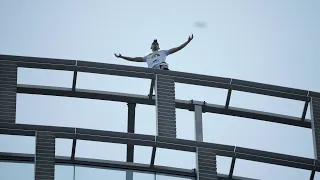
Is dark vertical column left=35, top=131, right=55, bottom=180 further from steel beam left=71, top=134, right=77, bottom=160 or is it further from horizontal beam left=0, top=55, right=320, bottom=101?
horizontal beam left=0, top=55, right=320, bottom=101

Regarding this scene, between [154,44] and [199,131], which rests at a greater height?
[154,44]

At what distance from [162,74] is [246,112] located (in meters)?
3.07

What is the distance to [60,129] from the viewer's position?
1246 inches

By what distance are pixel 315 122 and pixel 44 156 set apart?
895 cm

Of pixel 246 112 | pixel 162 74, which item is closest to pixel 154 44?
pixel 162 74

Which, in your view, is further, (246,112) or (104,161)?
(246,112)

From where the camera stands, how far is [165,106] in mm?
Result: 33094

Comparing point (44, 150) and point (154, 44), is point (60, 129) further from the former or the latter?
point (154, 44)

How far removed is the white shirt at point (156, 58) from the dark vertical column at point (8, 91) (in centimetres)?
411

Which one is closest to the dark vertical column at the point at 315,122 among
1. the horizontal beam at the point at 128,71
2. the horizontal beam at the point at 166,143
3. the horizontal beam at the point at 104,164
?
the horizontal beam at the point at 166,143

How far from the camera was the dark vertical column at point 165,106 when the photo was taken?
32625mm

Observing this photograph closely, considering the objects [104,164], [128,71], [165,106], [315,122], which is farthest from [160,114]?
[315,122]

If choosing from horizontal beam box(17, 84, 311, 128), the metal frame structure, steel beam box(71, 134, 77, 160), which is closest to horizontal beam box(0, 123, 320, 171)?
the metal frame structure

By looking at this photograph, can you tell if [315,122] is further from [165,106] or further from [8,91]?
[8,91]
